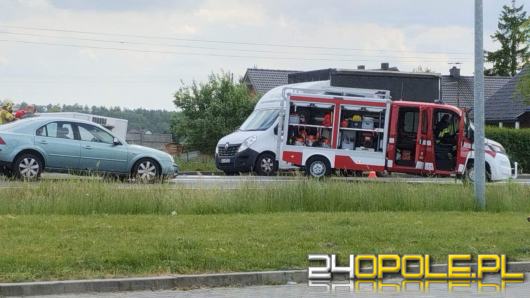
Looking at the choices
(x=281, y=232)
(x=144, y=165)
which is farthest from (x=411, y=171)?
(x=281, y=232)

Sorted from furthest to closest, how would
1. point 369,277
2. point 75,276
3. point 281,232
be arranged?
point 281,232 < point 369,277 < point 75,276

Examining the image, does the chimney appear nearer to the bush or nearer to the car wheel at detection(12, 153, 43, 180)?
the bush

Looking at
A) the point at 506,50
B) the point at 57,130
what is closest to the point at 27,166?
the point at 57,130

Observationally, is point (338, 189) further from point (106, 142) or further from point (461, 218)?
point (106, 142)

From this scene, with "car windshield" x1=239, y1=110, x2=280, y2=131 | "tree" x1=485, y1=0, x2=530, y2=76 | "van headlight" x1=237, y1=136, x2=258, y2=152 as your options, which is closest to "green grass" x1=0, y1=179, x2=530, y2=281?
"van headlight" x1=237, y1=136, x2=258, y2=152

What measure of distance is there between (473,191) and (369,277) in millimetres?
7503

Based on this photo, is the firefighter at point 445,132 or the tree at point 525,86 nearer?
the firefighter at point 445,132

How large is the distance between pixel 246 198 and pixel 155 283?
19.0 ft

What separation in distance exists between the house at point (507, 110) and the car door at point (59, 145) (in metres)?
33.8

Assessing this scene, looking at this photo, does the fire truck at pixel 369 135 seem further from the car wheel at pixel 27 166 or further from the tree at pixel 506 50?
the tree at pixel 506 50

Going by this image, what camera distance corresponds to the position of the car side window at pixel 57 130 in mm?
17734

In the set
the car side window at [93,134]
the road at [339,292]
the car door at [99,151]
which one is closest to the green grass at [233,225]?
the road at [339,292]

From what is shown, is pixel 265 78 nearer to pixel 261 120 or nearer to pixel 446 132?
pixel 261 120

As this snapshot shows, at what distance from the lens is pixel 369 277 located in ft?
29.1
